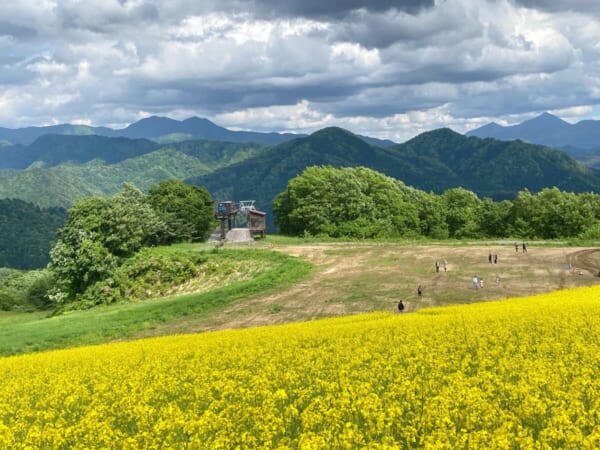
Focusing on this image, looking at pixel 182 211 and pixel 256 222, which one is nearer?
pixel 256 222

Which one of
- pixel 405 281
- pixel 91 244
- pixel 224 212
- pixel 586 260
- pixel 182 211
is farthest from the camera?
pixel 182 211

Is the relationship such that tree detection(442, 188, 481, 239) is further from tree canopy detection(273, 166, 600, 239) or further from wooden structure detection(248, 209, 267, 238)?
wooden structure detection(248, 209, 267, 238)

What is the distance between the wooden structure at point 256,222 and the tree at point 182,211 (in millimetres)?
11434

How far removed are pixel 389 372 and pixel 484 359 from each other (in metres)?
2.81

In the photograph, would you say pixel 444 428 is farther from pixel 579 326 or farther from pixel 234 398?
pixel 579 326

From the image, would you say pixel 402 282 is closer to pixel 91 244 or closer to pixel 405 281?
pixel 405 281

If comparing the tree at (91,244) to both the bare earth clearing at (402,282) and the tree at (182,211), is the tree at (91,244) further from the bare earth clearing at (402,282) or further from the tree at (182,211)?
the bare earth clearing at (402,282)

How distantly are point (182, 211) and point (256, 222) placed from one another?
1507 centimetres

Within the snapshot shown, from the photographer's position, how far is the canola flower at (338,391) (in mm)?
9258

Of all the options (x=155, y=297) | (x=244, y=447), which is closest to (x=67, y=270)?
(x=155, y=297)

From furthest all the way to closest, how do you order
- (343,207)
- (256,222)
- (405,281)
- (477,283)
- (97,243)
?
1. (343,207)
2. (256,222)
3. (97,243)
4. (405,281)
5. (477,283)

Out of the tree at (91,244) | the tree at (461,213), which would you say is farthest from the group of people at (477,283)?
the tree at (461,213)

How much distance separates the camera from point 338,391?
12.6 meters

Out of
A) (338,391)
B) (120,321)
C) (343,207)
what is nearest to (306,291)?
(120,321)
